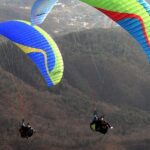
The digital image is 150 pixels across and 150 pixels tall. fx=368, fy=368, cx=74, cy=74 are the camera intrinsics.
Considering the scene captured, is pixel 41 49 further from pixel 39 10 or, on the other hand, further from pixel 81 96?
pixel 81 96

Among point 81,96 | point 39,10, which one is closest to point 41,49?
point 39,10

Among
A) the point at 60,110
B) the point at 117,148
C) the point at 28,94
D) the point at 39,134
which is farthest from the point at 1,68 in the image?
the point at 117,148

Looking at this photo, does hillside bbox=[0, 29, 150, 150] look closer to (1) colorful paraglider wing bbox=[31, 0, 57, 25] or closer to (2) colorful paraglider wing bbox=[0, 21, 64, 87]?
(2) colorful paraglider wing bbox=[0, 21, 64, 87]

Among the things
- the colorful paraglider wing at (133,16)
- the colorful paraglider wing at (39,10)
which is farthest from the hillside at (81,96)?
the colorful paraglider wing at (133,16)

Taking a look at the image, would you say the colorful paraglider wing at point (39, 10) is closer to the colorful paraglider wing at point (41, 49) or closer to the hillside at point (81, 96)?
the colorful paraglider wing at point (41, 49)

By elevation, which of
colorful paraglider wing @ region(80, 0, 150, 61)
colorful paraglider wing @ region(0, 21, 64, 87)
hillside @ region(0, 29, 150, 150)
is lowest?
hillside @ region(0, 29, 150, 150)

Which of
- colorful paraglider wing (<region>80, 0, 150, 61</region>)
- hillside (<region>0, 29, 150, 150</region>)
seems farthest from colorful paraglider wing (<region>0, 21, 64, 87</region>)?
hillside (<region>0, 29, 150, 150</region>)
